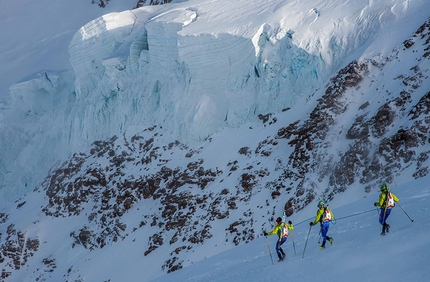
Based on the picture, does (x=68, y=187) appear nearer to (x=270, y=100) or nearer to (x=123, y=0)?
(x=270, y=100)

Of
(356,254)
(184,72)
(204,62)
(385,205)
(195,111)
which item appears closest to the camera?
(356,254)

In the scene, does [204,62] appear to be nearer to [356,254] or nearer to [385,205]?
[385,205]

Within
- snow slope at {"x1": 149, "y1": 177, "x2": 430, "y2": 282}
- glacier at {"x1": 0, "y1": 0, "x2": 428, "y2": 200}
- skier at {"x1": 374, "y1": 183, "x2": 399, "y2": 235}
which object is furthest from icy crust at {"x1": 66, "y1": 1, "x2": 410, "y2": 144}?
skier at {"x1": 374, "y1": 183, "x2": 399, "y2": 235}

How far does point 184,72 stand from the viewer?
136 feet

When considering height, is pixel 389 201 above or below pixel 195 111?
above

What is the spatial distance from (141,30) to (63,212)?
17118mm

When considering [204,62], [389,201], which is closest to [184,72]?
[204,62]

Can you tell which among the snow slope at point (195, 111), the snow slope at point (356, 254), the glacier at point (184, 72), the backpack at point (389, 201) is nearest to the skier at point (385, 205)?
the backpack at point (389, 201)

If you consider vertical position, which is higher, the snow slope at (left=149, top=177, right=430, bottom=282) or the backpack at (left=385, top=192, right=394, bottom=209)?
the backpack at (left=385, top=192, right=394, bottom=209)

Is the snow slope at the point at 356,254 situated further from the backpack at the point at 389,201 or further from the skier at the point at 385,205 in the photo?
the backpack at the point at 389,201

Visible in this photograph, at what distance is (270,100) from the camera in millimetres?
37188

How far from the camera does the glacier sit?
36.6 m

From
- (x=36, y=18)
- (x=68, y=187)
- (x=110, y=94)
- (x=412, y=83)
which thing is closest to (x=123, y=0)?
(x=36, y=18)

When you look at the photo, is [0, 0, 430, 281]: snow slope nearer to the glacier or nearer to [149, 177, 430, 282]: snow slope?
the glacier
